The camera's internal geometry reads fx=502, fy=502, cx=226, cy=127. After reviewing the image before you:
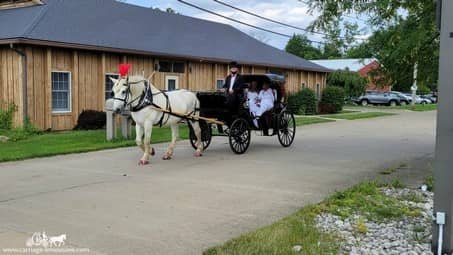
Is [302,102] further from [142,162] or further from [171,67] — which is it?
[142,162]

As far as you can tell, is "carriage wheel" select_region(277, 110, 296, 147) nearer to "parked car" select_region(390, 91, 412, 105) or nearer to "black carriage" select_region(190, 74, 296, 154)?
"black carriage" select_region(190, 74, 296, 154)

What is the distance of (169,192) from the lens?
8.48 m

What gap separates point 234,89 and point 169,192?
5.31 meters

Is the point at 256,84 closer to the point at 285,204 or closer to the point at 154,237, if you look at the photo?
the point at 285,204

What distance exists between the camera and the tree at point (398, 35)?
33.2 ft

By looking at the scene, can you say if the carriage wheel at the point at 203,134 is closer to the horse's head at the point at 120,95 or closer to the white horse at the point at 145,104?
the white horse at the point at 145,104

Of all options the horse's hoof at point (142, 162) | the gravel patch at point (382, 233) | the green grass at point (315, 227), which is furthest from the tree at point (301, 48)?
the gravel patch at point (382, 233)

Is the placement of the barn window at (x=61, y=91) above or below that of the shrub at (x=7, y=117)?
above

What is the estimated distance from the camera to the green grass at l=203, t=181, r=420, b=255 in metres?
5.43

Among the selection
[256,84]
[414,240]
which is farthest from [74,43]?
[414,240]

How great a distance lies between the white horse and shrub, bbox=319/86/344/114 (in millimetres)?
24973

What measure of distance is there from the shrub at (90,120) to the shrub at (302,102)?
15.9 m

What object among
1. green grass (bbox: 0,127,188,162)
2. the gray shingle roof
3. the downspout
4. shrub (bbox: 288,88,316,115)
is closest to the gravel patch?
green grass (bbox: 0,127,188,162)

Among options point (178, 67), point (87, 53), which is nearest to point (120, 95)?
point (87, 53)
